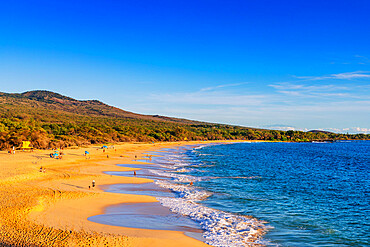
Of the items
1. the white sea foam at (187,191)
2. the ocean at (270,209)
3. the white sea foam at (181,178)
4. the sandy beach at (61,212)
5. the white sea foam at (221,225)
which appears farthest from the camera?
the white sea foam at (181,178)

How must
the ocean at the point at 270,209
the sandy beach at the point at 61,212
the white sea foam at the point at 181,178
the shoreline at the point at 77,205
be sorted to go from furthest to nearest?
1. the white sea foam at the point at 181,178
2. the ocean at the point at 270,209
3. the shoreline at the point at 77,205
4. the sandy beach at the point at 61,212

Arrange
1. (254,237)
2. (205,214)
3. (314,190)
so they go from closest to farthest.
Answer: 1. (254,237)
2. (205,214)
3. (314,190)

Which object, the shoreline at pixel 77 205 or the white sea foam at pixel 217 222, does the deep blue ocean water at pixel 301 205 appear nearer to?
the white sea foam at pixel 217 222

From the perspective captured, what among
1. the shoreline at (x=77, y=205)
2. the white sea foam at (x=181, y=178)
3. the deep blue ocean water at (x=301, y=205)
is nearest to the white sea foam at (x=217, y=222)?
the deep blue ocean water at (x=301, y=205)

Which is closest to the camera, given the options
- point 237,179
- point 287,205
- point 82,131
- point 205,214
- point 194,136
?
point 205,214

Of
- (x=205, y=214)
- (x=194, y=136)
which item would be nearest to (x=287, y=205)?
(x=205, y=214)

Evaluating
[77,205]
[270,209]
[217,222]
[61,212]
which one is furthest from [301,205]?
[61,212]

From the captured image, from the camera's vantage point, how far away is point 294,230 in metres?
16.4

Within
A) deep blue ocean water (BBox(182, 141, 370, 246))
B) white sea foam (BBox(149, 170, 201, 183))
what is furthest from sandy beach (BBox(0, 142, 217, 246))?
deep blue ocean water (BBox(182, 141, 370, 246))

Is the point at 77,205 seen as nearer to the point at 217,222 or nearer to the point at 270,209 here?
the point at 217,222

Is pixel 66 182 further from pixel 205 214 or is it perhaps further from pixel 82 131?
pixel 82 131

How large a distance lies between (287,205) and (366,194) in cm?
1089

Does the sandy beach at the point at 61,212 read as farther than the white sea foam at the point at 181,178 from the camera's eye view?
No

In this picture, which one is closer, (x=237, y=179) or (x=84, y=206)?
(x=84, y=206)
